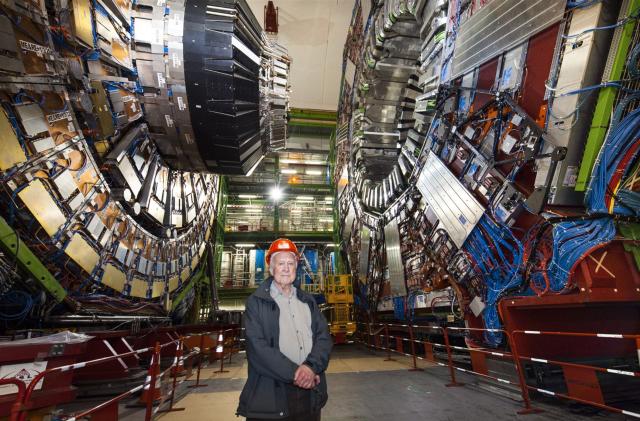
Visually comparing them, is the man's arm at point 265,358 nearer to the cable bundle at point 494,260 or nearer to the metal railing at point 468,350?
the metal railing at point 468,350

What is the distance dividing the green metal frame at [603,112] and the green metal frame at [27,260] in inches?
171

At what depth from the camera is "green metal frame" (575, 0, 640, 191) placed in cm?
239

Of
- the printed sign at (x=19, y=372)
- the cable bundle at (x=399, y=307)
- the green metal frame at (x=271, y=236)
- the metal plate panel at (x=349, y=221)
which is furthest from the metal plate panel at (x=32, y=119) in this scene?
the green metal frame at (x=271, y=236)

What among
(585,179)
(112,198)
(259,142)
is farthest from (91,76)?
(585,179)

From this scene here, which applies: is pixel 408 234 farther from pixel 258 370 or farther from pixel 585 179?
pixel 258 370

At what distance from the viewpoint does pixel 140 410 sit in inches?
137

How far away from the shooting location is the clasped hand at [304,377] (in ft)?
4.76

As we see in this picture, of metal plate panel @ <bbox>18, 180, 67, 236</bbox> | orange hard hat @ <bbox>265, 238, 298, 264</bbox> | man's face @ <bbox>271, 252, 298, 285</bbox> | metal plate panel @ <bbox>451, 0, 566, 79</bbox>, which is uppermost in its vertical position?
metal plate panel @ <bbox>451, 0, 566, 79</bbox>

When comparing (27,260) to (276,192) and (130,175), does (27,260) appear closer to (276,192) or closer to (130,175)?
(130,175)

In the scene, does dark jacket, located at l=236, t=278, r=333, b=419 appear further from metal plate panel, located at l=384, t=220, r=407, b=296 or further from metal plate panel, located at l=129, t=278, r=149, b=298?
metal plate panel, located at l=384, t=220, r=407, b=296

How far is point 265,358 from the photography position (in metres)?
1.47

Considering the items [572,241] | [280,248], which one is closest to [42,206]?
[280,248]

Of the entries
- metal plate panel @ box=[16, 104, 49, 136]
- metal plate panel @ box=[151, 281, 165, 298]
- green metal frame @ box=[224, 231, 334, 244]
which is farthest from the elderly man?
green metal frame @ box=[224, 231, 334, 244]

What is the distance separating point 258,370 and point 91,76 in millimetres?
2980
